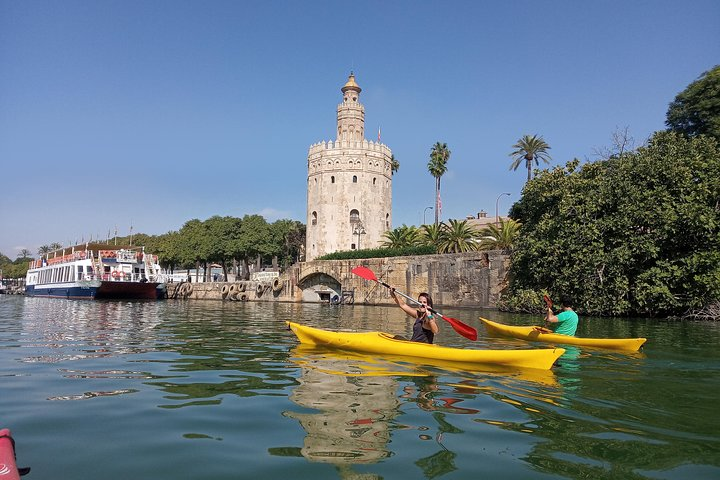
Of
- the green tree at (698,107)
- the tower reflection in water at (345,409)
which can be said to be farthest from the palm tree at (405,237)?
the tower reflection in water at (345,409)

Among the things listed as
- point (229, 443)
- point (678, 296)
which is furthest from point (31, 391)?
point (678, 296)

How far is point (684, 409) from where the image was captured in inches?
222

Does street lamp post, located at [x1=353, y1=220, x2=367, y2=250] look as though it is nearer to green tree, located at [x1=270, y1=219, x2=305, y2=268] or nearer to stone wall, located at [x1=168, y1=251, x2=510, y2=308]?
stone wall, located at [x1=168, y1=251, x2=510, y2=308]

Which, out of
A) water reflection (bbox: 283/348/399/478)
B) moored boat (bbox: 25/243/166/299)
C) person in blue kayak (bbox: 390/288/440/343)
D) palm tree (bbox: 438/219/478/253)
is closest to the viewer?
water reflection (bbox: 283/348/399/478)

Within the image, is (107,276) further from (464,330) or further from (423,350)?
(423,350)

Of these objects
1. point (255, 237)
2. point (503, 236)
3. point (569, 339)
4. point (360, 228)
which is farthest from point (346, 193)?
point (569, 339)

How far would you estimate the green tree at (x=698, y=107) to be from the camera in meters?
29.2

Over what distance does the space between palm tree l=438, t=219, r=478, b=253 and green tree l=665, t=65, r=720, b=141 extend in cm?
1395

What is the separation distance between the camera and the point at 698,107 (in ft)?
98.5

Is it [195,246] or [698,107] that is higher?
[698,107]

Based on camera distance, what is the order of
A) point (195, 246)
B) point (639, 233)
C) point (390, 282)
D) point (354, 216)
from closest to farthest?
point (639, 233) < point (390, 282) < point (354, 216) < point (195, 246)

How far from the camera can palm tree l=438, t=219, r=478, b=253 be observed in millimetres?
36750

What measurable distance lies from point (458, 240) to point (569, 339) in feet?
84.7

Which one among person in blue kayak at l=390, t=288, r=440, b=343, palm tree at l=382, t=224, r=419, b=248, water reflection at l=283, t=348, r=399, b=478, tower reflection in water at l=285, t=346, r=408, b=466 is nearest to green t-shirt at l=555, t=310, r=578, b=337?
person in blue kayak at l=390, t=288, r=440, b=343
